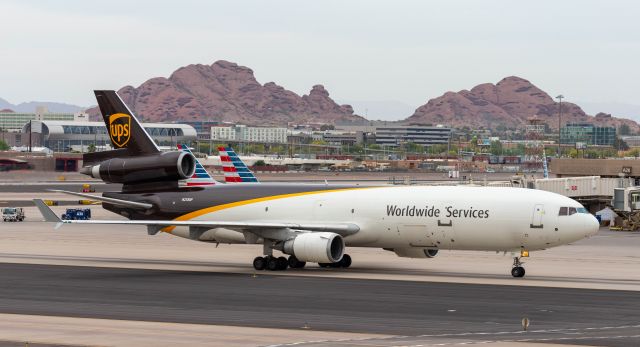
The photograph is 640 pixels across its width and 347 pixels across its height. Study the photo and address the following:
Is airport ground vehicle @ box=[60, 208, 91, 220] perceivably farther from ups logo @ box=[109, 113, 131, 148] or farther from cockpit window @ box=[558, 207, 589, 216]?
cockpit window @ box=[558, 207, 589, 216]

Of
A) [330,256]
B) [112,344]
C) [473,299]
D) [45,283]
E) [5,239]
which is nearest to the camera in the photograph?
[112,344]

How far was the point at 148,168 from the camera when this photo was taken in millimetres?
58656

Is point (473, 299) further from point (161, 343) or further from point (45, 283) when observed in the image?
point (45, 283)

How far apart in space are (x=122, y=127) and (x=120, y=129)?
0.50ft

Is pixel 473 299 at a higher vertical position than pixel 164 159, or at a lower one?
lower

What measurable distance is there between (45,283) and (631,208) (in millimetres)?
54459

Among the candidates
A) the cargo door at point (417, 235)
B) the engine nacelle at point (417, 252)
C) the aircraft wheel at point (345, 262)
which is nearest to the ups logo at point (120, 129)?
the aircraft wheel at point (345, 262)

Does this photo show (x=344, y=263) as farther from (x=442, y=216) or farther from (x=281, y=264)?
(x=442, y=216)

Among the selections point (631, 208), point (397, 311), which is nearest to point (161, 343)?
point (397, 311)

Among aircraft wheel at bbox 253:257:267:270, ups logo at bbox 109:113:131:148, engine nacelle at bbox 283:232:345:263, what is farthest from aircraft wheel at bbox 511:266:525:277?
ups logo at bbox 109:113:131:148

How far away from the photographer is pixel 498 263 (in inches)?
2334

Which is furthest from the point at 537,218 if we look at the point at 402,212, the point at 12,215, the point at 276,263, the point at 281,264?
the point at 12,215

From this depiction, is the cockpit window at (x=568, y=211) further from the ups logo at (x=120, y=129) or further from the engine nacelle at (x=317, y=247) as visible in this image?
the ups logo at (x=120, y=129)

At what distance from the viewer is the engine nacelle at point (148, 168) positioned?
192 feet
